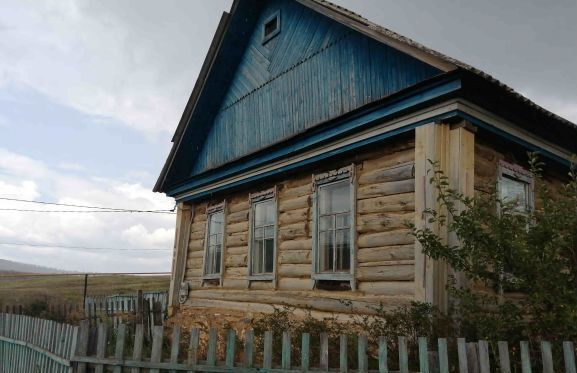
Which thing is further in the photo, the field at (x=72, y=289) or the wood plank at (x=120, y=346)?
the field at (x=72, y=289)

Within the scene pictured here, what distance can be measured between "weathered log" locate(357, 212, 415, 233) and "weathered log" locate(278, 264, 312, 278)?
1478mm

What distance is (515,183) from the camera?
8016 mm

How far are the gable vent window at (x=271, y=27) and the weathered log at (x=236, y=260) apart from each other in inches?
190

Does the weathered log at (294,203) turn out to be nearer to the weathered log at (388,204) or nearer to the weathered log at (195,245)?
the weathered log at (388,204)

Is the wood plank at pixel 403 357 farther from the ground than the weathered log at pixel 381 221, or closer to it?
closer to it

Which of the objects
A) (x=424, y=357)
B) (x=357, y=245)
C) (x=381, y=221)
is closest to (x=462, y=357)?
(x=424, y=357)

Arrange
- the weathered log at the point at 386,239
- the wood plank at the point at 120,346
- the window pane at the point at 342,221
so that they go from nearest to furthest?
the wood plank at the point at 120,346
the weathered log at the point at 386,239
the window pane at the point at 342,221

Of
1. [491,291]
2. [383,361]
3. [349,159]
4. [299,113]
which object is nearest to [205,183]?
[299,113]

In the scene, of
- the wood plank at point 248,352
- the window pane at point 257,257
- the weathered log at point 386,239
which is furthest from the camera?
the window pane at point 257,257

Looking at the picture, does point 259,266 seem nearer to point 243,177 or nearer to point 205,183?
point 243,177

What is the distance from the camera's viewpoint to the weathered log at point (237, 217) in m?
10.9

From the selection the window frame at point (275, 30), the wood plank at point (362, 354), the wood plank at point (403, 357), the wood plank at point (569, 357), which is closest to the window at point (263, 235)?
the window frame at point (275, 30)

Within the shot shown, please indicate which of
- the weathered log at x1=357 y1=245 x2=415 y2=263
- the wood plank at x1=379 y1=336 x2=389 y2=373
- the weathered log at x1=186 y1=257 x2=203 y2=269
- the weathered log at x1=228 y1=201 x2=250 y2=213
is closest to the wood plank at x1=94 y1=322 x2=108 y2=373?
the wood plank at x1=379 y1=336 x2=389 y2=373

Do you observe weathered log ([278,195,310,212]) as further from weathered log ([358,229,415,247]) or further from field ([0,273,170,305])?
field ([0,273,170,305])
